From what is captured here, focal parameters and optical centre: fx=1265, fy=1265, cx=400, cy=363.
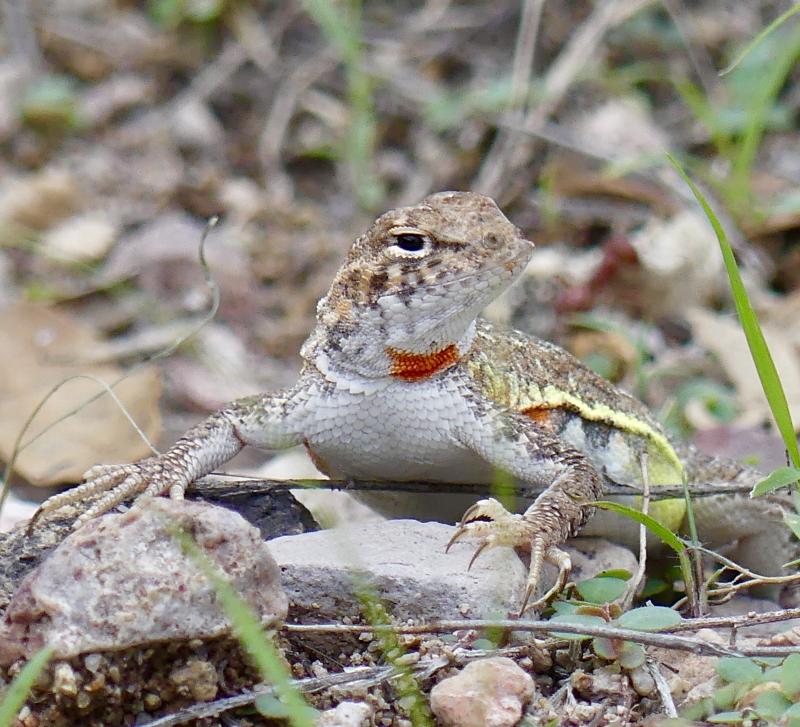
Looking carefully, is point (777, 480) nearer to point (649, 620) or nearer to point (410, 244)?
point (649, 620)

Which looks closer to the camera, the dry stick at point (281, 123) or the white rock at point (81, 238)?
the white rock at point (81, 238)

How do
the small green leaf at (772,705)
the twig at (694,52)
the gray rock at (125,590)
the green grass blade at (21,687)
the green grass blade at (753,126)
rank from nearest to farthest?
the green grass blade at (21,687)
the gray rock at (125,590)
the small green leaf at (772,705)
the green grass blade at (753,126)
the twig at (694,52)

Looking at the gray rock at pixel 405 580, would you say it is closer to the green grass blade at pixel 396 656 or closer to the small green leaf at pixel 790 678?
the green grass blade at pixel 396 656

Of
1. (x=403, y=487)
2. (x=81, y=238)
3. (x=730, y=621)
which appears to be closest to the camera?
(x=730, y=621)

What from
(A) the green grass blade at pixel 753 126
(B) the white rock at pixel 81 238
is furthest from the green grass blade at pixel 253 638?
(B) the white rock at pixel 81 238

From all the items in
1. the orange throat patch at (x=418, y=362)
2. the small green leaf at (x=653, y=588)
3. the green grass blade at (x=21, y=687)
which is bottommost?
the small green leaf at (x=653, y=588)

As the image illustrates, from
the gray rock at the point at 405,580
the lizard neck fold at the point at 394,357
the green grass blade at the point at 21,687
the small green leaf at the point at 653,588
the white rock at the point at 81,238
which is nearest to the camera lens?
the green grass blade at the point at 21,687

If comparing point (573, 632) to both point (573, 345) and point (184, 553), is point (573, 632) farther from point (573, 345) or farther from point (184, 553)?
point (573, 345)

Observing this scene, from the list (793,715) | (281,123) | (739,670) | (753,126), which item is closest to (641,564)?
(739,670)
